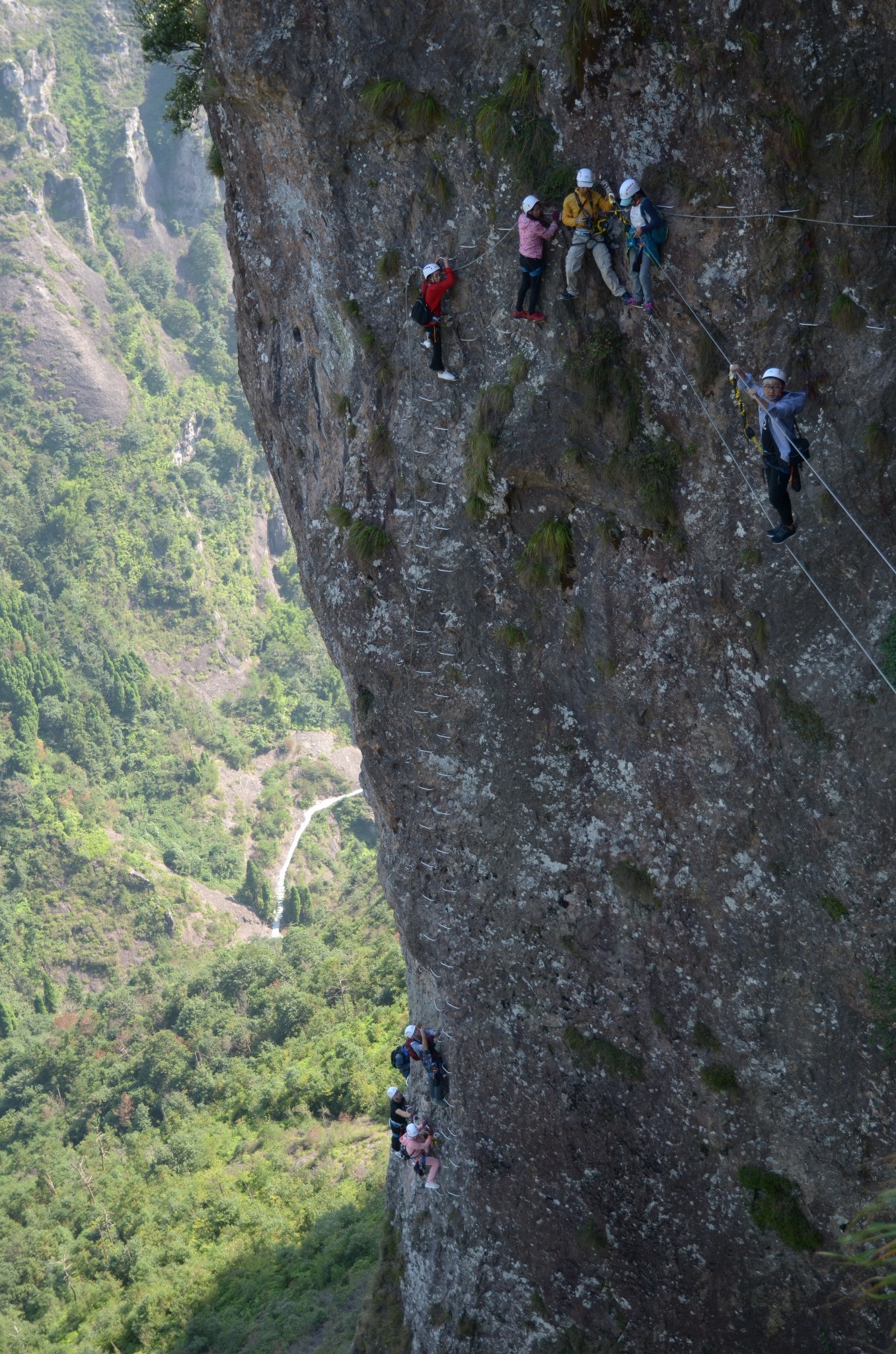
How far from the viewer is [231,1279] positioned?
2739 cm

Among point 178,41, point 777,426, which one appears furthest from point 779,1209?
Result: point 178,41

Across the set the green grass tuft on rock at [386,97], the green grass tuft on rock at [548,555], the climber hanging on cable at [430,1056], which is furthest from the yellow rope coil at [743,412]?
the climber hanging on cable at [430,1056]

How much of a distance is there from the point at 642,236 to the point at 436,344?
3182mm

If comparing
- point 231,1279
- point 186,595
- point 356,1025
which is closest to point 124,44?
point 186,595

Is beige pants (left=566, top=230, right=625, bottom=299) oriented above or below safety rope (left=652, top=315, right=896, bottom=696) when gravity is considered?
above

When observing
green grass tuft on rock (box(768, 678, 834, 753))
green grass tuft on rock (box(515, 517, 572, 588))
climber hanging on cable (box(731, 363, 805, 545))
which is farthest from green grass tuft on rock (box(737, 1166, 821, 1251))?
climber hanging on cable (box(731, 363, 805, 545))

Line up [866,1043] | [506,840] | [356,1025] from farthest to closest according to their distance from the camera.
Answer: [356,1025] → [506,840] → [866,1043]

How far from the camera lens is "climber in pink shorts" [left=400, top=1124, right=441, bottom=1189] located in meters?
15.6

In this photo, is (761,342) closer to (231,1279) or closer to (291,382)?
(291,382)

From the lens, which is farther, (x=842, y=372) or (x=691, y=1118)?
(x=691, y=1118)

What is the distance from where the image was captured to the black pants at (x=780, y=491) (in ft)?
33.2

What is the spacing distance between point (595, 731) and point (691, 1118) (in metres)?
4.89

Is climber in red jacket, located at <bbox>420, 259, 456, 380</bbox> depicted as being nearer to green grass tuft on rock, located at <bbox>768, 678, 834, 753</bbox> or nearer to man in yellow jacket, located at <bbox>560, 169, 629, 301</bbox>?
man in yellow jacket, located at <bbox>560, 169, 629, 301</bbox>

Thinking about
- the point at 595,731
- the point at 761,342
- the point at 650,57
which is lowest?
the point at 595,731
